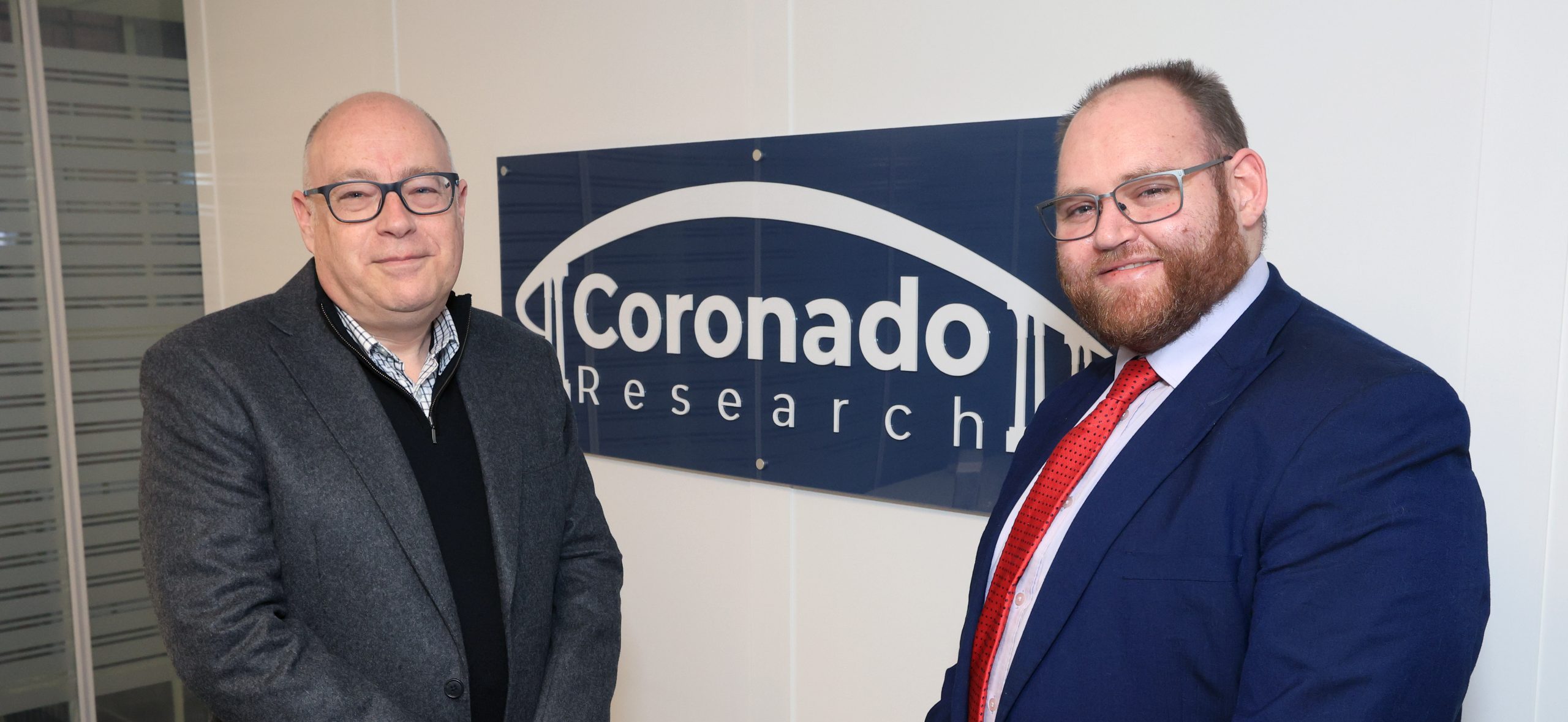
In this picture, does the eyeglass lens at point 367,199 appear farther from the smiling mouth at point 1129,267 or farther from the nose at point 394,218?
the smiling mouth at point 1129,267

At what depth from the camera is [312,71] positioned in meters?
3.38

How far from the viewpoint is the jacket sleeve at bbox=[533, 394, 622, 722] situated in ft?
5.65

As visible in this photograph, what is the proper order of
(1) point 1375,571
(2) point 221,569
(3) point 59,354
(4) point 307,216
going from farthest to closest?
(3) point 59,354 < (4) point 307,216 < (2) point 221,569 < (1) point 1375,571

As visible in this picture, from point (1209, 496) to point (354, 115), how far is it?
4.32 feet

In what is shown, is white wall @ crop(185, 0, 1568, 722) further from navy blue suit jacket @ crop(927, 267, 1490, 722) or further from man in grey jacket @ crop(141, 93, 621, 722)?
man in grey jacket @ crop(141, 93, 621, 722)

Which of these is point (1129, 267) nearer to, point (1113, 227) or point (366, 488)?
point (1113, 227)

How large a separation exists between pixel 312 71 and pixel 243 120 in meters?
0.48

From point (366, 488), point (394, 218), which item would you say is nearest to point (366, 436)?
point (366, 488)

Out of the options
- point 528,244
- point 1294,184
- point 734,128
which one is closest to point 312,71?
point 528,244

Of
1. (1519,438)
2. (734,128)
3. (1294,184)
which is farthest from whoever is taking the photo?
(734,128)

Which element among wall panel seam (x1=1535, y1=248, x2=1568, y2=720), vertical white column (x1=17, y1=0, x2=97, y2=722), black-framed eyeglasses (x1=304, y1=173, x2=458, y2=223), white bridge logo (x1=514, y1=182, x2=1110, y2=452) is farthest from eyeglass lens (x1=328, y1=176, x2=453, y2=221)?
vertical white column (x1=17, y1=0, x2=97, y2=722)

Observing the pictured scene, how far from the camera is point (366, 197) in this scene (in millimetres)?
1616

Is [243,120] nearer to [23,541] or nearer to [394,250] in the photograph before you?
[23,541]

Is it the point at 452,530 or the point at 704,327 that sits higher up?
the point at 704,327
